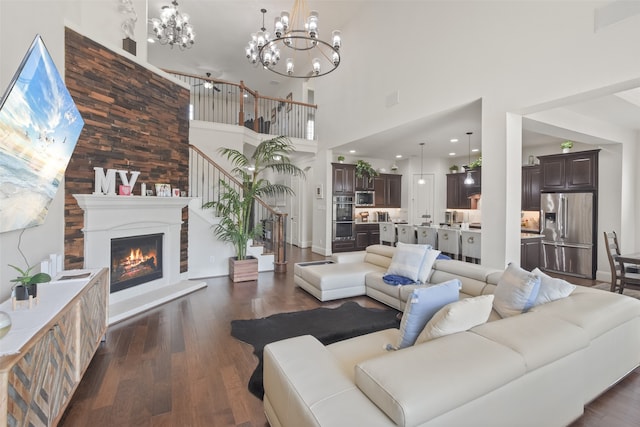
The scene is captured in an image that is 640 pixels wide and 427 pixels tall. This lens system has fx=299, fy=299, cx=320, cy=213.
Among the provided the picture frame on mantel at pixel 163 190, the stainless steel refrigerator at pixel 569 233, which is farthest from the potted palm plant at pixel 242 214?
the stainless steel refrigerator at pixel 569 233

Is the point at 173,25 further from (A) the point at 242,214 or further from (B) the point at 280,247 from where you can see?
(B) the point at 280,247

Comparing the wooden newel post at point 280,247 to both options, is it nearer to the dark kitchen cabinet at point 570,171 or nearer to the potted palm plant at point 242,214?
the potted palm plant at point 242,214

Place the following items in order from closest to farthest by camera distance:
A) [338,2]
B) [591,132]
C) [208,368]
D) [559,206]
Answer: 1. [208,368]
2. [591,132]
3. [559,206]
4. [338,2]

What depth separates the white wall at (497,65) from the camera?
3217 mm

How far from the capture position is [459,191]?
9.21 m

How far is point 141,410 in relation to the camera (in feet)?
6.52

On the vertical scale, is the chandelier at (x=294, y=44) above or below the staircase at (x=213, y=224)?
above

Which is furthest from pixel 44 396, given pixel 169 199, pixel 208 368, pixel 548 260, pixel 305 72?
pixel 305 72

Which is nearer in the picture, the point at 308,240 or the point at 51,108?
the point at 51,108

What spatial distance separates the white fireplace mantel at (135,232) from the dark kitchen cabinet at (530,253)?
5980mm

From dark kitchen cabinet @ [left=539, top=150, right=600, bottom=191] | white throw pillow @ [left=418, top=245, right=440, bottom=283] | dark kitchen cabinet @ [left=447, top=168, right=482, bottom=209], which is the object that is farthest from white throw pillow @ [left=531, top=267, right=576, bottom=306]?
dark kitchen cabinet @ [left=447, top=168, right=482, bottom=209]

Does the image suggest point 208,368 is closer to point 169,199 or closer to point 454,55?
point 169,199

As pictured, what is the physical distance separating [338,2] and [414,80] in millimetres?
3050

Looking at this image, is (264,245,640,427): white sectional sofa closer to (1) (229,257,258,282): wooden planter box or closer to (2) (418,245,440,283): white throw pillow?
(2) (418,245,440,283): white throw pillow
